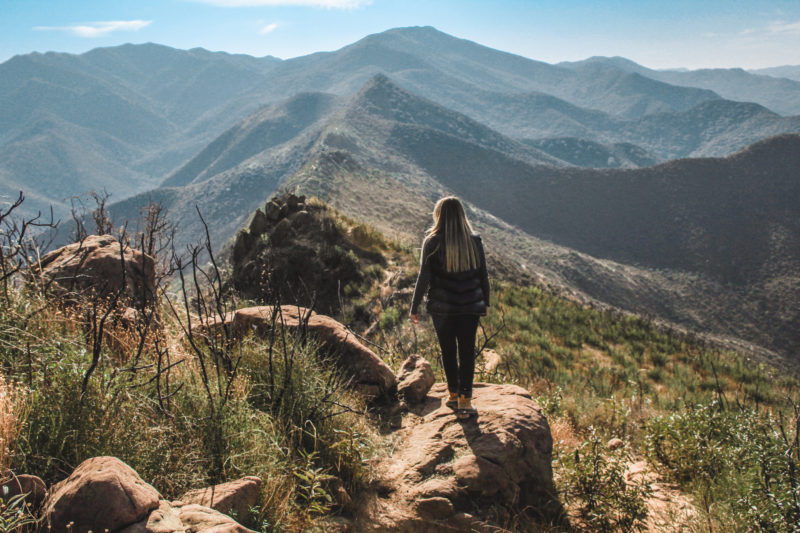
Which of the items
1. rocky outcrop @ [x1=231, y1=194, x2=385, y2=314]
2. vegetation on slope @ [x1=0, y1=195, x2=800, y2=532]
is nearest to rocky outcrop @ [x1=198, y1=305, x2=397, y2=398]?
vegetation on slope @ [x1=0, y1=195, x2=800, y2=532]

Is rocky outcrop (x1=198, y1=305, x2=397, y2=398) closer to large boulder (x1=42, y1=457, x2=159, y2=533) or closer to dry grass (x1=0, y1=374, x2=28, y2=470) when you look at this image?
dry grass (x1=0, y1=374, x2=28, y2=470)

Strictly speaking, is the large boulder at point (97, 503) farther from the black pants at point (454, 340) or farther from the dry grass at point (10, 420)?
the black pants at point (454, 340)

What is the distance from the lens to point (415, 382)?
3.87 m

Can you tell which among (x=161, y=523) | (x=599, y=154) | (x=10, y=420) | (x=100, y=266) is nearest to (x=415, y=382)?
(x=161, y=523)

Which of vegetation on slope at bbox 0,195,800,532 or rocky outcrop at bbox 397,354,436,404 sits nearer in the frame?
vegetation on slope at bbox 0,195,800,532

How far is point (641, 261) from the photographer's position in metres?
48.9

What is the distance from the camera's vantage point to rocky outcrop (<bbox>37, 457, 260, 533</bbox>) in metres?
1.79

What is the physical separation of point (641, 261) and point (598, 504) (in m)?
52.5

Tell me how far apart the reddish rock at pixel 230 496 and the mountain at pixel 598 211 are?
15668mm

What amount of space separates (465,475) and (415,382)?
1104 mm

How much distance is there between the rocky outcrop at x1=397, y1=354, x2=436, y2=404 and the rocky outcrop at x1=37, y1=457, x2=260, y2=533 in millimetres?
2035

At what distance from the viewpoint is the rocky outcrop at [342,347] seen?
3789 millimetres

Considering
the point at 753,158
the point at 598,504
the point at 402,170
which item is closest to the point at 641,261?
the point at 753,158

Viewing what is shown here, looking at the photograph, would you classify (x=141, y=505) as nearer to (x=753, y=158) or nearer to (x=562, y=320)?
(x=562, y=320)
